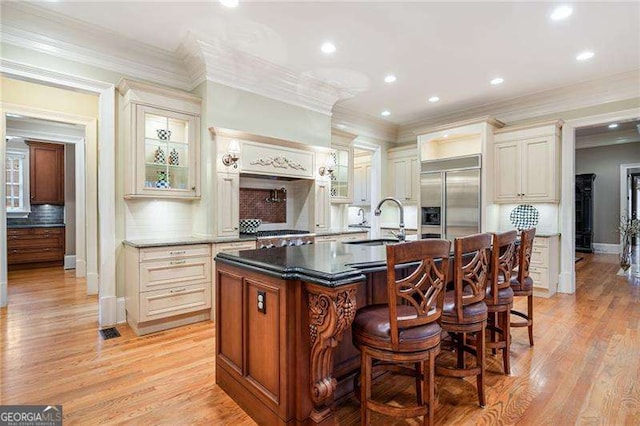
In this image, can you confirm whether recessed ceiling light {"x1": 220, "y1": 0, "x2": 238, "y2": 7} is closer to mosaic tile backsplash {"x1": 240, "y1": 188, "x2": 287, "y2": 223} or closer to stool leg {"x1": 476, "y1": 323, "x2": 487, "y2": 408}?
mosaic tile backsplash {"x1": 240, "y1": 188, "x2": 287, "y2": 223}

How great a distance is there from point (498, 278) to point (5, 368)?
387cm

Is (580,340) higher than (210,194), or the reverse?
(210,194)

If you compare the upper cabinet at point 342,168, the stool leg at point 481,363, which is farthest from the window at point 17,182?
the stool leg at point 481,363

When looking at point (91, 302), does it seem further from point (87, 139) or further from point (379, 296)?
point (379, 296)

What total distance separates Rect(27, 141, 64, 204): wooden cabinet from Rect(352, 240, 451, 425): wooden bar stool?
26.2 feet

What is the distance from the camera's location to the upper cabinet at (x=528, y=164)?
4.88 metres

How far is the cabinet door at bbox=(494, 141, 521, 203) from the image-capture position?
5184 mm

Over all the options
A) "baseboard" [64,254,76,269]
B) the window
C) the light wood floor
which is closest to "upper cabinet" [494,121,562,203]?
the light wood floor

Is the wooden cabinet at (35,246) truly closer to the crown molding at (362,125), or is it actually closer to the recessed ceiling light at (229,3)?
the crown molding at (362,125)

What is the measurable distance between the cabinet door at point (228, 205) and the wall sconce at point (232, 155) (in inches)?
6.1

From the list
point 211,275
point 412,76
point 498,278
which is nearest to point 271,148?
point 211,275

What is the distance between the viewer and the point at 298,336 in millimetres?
1716

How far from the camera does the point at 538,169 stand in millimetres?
4992

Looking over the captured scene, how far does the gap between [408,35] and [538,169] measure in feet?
10.1
